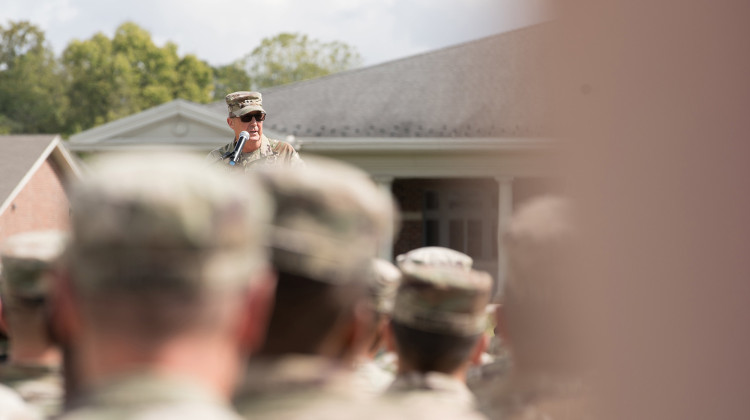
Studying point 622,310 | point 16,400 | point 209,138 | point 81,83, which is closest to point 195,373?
point 16,400

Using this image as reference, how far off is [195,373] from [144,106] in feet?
196

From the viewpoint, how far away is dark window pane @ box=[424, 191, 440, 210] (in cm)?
2189

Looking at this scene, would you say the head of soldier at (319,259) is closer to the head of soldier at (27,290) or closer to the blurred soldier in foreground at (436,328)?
the blurred soldier in foreground at (436,328)

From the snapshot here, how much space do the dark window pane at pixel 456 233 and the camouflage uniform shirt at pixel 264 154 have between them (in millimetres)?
15836

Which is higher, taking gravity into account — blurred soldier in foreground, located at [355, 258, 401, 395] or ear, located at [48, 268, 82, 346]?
ear, located at [48, 268, 82, 346]

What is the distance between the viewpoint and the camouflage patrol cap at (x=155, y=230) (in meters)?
1.61

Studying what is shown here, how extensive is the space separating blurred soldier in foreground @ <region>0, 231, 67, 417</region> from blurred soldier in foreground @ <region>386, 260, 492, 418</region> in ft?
3.69

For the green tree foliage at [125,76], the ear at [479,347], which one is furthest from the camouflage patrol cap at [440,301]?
the green tree foliage at [125,76]

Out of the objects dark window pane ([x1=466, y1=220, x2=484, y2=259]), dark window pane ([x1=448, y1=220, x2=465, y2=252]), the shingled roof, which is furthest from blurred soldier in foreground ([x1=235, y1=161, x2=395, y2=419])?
dark window pane ([x1=448, y1=220, x2=465, y2=252])

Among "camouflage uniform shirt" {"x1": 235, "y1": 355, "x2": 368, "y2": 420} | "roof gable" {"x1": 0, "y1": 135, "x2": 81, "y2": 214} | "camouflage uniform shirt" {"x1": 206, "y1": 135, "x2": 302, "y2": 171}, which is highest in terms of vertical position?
"roof gable" {"x1": 0, "y1": 135, "x2": 81, "y2": 214}

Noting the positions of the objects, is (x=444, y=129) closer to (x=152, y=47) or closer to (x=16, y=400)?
(x=16, y=400)

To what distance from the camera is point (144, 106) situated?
2346 inches

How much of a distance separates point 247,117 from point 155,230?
4.37 meters

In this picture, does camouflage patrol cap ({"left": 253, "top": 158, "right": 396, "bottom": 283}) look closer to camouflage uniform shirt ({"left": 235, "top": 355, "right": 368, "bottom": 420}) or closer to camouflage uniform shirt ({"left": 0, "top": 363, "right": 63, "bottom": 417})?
camouflage uniform shirt ({"left": 235, "top": 355, "right": 368, "bottom": 420})
